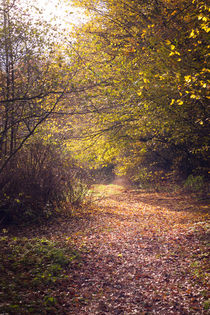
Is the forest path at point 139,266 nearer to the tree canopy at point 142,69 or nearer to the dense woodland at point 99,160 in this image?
the dense woodland at point 99,160

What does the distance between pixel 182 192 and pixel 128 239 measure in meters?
8.52

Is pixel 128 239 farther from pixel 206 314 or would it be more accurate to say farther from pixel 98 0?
pixel 98 0

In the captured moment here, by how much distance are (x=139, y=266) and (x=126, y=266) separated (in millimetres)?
288

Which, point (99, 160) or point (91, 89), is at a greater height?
point (91, 89)

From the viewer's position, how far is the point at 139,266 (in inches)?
236

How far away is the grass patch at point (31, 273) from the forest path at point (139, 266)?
34 cm

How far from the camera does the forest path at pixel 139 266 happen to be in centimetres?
438

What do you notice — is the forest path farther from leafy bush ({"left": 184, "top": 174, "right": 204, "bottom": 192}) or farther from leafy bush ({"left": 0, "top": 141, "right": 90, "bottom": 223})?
leafy bush ({"left": 184, "top": 174, "right": 204, "bottom": 192})

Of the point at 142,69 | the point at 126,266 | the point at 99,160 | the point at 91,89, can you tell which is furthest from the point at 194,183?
the point at 126,266

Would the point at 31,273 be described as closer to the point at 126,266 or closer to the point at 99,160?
the point at 126,266

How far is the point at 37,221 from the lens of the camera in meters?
8.69

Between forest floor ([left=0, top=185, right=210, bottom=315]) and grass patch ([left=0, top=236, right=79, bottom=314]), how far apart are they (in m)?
0.03

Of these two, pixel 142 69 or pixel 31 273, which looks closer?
pixel 31 273

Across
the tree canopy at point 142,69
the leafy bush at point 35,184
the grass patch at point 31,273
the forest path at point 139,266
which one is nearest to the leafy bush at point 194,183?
the tree canopy at point 142,69
